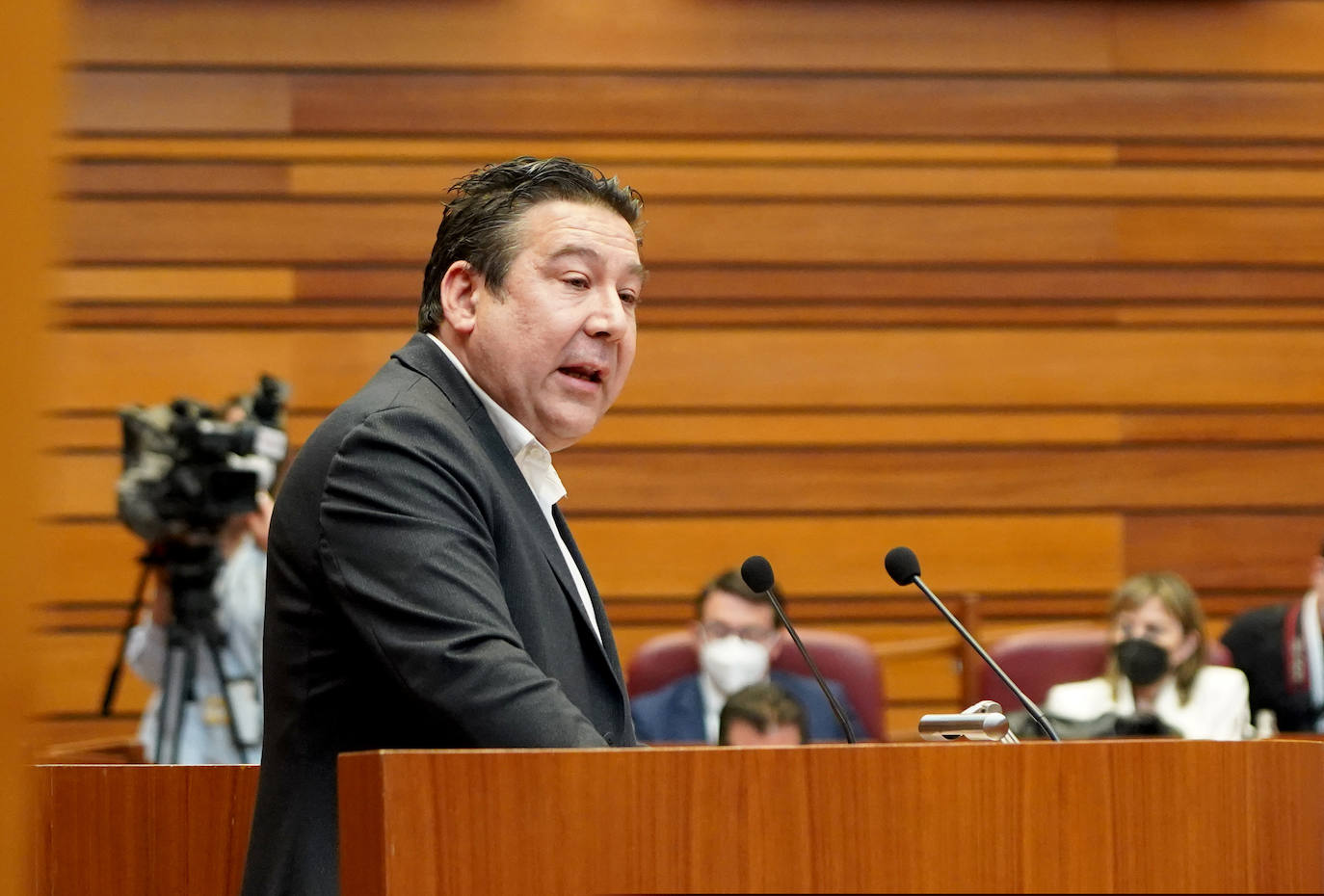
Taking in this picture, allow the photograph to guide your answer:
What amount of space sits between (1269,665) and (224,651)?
10.1 feet

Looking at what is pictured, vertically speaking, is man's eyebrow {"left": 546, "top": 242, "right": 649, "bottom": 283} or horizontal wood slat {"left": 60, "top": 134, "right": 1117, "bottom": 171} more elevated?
horizontal wood slat {"left": 60, "top": 134, "right": 1117, "bottom": 171}

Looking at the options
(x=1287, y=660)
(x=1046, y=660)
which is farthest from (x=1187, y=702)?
(x=1287, y=660)

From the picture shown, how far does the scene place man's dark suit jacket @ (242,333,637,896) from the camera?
1455mm

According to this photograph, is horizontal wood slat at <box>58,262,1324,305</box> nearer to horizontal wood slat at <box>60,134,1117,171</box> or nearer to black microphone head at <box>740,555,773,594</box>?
horizontal wood slat at <box>60,134,1117,171</box>

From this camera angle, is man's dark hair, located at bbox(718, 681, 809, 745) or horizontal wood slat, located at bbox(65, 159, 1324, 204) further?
horizontal wood slat, located at bbox(65, 159, 1324, 204)

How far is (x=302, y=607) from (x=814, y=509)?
3935 millimetres

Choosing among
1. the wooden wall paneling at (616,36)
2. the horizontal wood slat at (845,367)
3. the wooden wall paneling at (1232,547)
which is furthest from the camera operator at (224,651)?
the wooden wall paneling at (1232,547)

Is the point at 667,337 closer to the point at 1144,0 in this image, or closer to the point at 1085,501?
the point at 1085,501

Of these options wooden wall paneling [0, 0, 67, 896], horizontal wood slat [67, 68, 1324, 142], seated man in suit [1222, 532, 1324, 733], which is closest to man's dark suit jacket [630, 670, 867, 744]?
seated man in suit [1222, 532, 1324, 733]

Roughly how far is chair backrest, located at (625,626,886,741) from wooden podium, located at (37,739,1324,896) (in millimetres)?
3058

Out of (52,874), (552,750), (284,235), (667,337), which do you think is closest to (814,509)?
(667,337)

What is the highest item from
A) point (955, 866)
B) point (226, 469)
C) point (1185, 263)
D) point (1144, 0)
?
point (1144, 0)

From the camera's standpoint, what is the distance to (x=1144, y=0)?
18.3ft

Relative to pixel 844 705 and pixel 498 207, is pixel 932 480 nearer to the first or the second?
pixel 844 705
